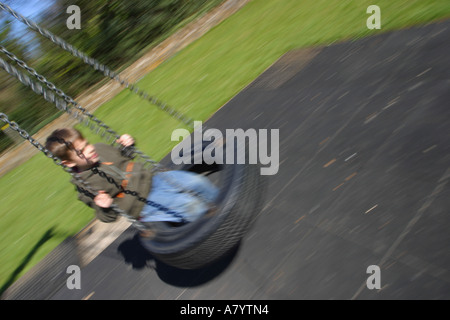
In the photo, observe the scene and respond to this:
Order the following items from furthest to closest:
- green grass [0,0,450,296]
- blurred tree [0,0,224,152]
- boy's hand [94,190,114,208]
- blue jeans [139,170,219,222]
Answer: blurred tree [0,0,224,152]
green grass [0,0,450,296]
blue jeans [139,170,219,222]
boy's hand [94,190,114,208]

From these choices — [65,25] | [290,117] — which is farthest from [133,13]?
[290,117]

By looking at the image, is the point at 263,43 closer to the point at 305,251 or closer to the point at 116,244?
the point at 116,244

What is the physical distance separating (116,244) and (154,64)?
7.34m

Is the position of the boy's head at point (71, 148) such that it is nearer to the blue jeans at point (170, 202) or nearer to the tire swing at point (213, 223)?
the tire swing at point (213, 223)

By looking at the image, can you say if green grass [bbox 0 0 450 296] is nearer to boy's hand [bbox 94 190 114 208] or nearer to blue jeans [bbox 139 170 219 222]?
blue jeans [bbox 139 170 219 222]

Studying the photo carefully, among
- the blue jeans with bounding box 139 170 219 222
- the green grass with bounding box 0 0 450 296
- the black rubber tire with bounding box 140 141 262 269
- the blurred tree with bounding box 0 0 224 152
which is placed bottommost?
the black rubber tire with bounding box 140 141 262 269

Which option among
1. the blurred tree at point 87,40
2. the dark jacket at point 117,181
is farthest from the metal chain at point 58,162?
the blurred tree at point 87,40

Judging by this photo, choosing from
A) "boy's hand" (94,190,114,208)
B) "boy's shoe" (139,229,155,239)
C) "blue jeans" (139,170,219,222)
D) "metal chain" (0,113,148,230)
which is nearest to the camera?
"metal chain" (0,113,148,230)

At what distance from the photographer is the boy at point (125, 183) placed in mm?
2732

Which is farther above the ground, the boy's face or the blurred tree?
the blurred tree

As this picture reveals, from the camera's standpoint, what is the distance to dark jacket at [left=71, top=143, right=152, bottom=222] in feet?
9.31

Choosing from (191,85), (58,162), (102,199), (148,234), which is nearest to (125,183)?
(102,199)

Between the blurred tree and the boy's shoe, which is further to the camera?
the blurred tree

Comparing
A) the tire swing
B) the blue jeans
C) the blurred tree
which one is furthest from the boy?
the blurred tree
